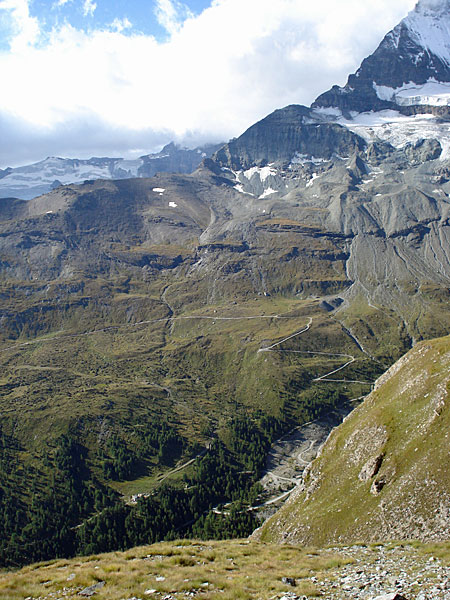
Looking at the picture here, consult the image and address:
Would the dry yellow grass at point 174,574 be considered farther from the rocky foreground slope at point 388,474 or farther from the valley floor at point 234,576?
the rocky foreground slope at point 388,474

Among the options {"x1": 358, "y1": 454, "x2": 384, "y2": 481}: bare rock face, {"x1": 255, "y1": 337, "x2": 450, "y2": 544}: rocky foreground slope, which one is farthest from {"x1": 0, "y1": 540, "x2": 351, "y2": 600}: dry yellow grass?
{"x1": 358, "y1": 454, "x2": 384, "y2": 481}: bare rock face

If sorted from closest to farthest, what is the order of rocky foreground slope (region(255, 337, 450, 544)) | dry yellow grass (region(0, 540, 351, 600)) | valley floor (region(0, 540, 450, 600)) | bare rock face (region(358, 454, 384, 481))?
valley floor (region(0, 540, 450, 600)) → dry yellow grass (region(0, 540, 351, 600)) → rocky foreground slope (region(255, 337, 450, 544)) → bare rock face (region(358, 454, 384, 481))

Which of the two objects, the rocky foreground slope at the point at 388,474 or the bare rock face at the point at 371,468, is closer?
the rocky foreground slope at the point at 388,474

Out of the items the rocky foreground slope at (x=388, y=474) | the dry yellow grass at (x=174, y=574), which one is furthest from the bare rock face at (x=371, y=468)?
the dry yellow grass at (x=174, y=574)

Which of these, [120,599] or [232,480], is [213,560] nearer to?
[120,599]

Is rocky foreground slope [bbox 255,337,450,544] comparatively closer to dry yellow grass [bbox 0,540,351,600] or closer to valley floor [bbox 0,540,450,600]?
valley floor [bbox 0,540,450,600]

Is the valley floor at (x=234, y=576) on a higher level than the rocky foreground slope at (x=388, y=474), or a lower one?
higher

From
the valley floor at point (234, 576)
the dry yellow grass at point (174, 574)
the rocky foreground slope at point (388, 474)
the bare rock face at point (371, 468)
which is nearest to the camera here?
the valley floor at point (234, 576)
